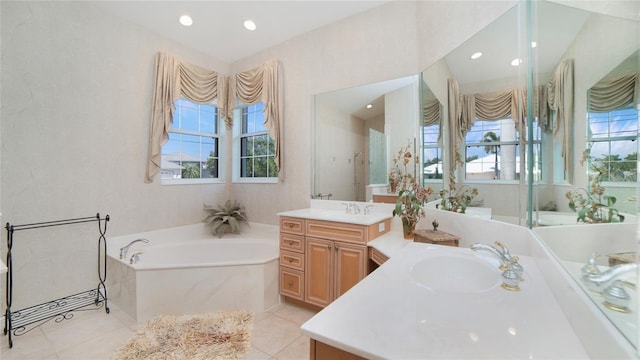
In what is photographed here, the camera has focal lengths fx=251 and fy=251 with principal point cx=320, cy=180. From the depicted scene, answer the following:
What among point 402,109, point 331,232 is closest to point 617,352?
point 331,232

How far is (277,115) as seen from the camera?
3.13 m

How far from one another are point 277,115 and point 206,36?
123cm

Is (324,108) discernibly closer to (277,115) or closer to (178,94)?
(277,115)

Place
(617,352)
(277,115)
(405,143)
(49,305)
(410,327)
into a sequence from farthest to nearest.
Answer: (277,115)
(405,143)
(49,305)
(410,327)
(617,352)

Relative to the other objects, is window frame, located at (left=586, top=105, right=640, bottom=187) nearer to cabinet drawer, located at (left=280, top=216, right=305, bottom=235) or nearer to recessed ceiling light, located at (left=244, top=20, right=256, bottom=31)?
cabinet drawer, located at (left=280, top=216, right=305, bottom=235)

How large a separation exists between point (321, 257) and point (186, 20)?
111 inches

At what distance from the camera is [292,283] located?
2.35 meters

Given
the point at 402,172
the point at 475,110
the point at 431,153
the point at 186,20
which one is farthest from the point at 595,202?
the point at 186,20

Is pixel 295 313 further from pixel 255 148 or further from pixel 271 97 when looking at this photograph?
A: pixel 271 97

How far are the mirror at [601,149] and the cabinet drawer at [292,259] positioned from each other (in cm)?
174

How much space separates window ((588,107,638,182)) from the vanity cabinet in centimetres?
138

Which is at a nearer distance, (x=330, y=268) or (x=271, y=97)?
(x=330, y=268)

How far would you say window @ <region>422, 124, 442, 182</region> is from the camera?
202 centimetres

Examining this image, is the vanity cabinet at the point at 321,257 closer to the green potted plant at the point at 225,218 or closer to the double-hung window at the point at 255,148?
the green potted plant at the point at 225,218
